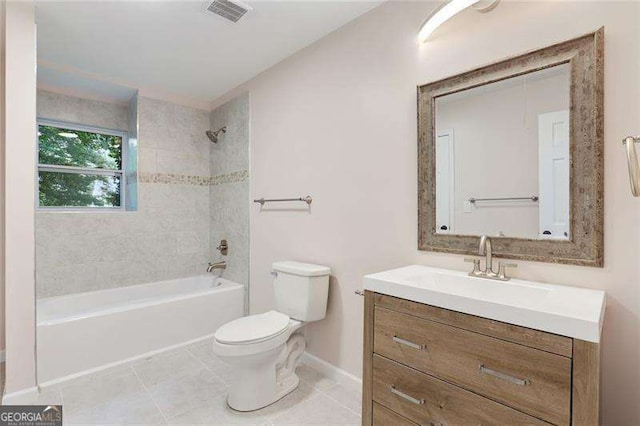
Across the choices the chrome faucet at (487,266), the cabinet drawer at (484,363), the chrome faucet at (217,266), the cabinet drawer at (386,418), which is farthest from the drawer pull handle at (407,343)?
the chrome faucet at (217,266)

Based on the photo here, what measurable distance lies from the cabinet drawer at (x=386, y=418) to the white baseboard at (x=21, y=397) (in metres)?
2.09

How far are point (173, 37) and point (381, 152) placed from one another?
5.55ft

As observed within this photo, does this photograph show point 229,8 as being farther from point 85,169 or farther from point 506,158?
point 85,169

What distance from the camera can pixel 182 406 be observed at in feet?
6.30

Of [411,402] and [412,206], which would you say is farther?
[412,206]

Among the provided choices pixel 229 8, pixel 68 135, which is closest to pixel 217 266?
pixel 68 135

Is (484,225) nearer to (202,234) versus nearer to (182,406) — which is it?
(182,406)

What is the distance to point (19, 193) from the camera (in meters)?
1.94

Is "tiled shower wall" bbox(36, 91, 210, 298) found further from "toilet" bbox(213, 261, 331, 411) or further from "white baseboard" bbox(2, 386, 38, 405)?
"toilet" bbox(213, 261, 331, 411)

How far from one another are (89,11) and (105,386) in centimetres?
240

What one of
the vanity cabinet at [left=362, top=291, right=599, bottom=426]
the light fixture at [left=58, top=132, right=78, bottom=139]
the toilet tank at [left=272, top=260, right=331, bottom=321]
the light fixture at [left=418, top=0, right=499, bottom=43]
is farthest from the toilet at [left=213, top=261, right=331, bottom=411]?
the light fixture at [left=58, top=132, right=78, bottom=139]

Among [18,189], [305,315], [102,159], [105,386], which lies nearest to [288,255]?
[305,315]

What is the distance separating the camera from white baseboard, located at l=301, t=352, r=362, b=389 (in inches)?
82.5

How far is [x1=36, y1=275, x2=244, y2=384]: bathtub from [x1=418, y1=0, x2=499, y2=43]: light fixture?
2.60 metres
